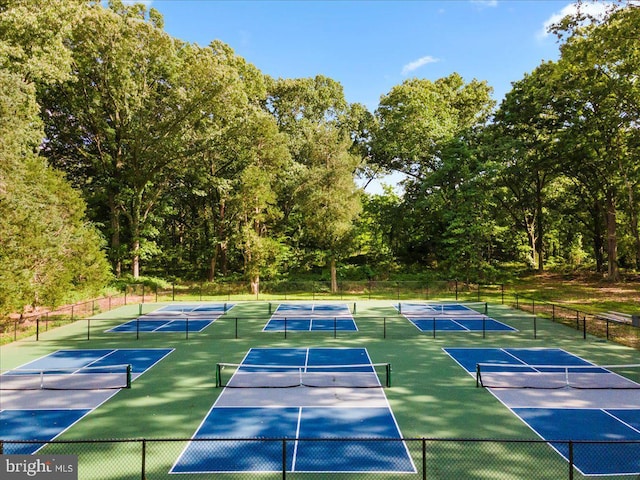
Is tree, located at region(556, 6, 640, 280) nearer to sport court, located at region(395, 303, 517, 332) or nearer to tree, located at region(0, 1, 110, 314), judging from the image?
sport court, located at region(395, 303, 517, 332)

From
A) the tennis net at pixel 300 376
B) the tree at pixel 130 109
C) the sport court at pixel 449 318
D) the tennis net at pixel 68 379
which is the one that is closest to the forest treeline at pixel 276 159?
the tree at pixel 130 109

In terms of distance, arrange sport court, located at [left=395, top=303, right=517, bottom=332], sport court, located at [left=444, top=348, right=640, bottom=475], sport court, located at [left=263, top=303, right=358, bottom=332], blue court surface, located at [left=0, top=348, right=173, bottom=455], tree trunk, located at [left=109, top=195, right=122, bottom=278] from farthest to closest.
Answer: tree trunk, located at [left=109, top=195, right=122, bottom=278] → sport court, located at [left=263, top=303, right=358, bottom=332] → sport court, located at [left=395, top=303, right=517, bottom=332] → blue court surface, located at [left=0, top=348, right=173, bottom=455] → sport court, located at [left=444, top=348, right=640, bottom=475]

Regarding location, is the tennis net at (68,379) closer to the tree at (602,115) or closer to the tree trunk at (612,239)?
the tree at (602,115)

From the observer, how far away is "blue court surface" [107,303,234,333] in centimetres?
2378

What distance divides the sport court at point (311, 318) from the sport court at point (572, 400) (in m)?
7.62

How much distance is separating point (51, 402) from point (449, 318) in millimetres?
21464

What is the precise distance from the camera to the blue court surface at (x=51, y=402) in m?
10.3

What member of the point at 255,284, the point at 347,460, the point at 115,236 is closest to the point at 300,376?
the point at 347,460

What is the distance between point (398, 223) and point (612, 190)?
20.9m

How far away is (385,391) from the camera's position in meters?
13.3

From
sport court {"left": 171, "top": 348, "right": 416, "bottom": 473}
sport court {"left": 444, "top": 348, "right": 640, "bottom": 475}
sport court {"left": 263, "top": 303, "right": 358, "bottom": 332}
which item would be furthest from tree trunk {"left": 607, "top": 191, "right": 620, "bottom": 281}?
sport court {"left": 171, "top": 348, "right": 416, "bottom": 473}

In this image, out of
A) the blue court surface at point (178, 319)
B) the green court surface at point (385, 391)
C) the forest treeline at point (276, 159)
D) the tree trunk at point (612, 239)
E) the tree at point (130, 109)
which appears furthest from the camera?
the tree trunk at point (612, 239)

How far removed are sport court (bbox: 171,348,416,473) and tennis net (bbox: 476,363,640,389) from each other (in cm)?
413

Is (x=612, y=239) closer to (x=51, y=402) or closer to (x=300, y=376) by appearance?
(x=300, y=376)
